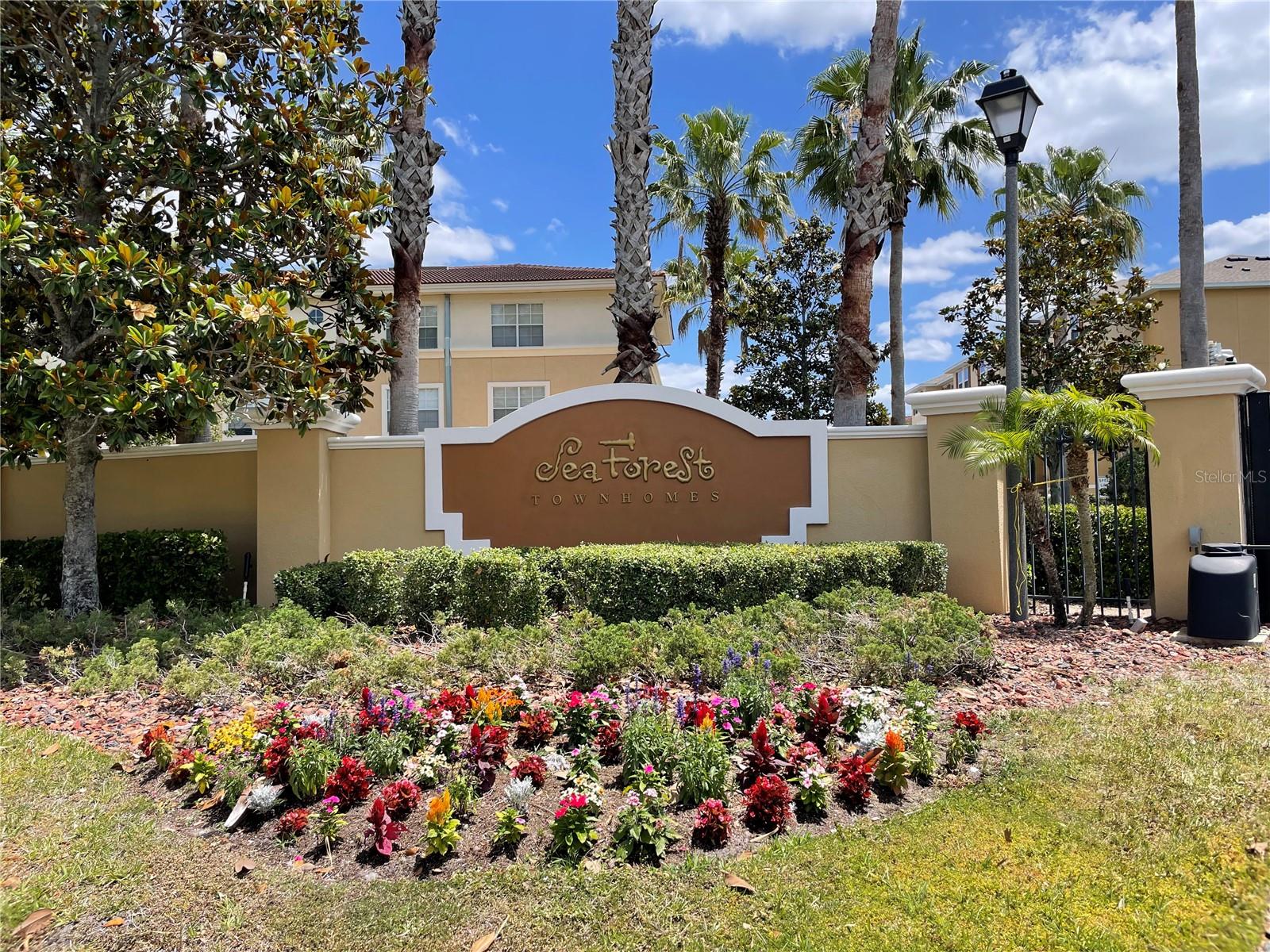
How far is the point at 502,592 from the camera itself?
7.73 meters

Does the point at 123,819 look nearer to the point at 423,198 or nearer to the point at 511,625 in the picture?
the point at 511,625

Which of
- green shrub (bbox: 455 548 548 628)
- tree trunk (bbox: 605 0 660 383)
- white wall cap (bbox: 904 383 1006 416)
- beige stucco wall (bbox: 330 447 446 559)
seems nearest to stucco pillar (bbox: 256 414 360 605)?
beige stucco wall (bbox: 330 447 446 559)

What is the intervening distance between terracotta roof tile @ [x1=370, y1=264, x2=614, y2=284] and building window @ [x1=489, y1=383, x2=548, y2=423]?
3.40 m

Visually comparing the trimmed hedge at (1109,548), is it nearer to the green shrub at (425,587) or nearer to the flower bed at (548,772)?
the flower bed at (548,772)

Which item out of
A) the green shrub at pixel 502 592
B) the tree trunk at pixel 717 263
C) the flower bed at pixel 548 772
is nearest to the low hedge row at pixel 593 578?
the green shrub at pixel 502 592

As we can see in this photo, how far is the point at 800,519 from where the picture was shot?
31.7 feet

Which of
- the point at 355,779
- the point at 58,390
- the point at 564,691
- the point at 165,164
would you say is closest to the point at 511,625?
the point at 564,691

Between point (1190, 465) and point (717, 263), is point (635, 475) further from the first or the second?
point (717, 263)

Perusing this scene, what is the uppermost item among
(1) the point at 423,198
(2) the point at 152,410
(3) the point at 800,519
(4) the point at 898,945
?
(1) the point at 423,198

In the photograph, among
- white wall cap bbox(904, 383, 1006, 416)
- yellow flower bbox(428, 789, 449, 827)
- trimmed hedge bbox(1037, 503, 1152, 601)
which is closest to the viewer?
yellow flower bbox(428, 789, 449, 827)

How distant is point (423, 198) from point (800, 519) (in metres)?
7.26

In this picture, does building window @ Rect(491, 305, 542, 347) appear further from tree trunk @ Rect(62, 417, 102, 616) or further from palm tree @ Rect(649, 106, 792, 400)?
tree trunk @ Rect(62, 417, 102, 616)

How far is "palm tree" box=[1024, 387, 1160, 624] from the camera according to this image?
755 cm

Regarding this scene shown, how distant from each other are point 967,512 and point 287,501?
26.8 ft
